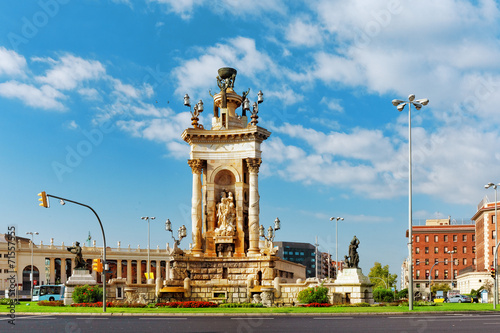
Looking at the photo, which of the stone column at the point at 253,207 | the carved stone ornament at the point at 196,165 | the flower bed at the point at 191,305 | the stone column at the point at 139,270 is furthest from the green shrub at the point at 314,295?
the stone column at the point at 139,270

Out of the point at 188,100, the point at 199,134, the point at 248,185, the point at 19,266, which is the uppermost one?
the point at 188,100

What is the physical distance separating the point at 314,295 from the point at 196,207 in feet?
50.8

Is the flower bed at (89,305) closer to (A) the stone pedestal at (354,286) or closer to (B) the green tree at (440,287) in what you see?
(A) the stone pedestal at (354,286)

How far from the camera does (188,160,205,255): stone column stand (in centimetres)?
5094

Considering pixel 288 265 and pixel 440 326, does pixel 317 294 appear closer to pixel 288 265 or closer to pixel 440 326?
pixel 440 326

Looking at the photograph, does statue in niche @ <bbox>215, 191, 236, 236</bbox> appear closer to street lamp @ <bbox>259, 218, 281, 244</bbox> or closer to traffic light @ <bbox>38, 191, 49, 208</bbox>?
street lamp @ <bbox>259, 218, 281, 244</bbox>

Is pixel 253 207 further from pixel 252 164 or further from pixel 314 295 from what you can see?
pixel 314 295

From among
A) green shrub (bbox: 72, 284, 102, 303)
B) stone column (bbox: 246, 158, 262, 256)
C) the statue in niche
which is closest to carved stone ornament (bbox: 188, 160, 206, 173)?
the statue in niche

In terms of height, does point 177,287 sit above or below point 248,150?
below

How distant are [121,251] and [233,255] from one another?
8022cm

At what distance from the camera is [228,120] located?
5441cm

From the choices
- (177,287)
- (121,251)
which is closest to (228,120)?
(177,287)

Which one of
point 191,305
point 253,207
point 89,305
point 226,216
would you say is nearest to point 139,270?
point 226,216

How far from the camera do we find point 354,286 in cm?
4091
